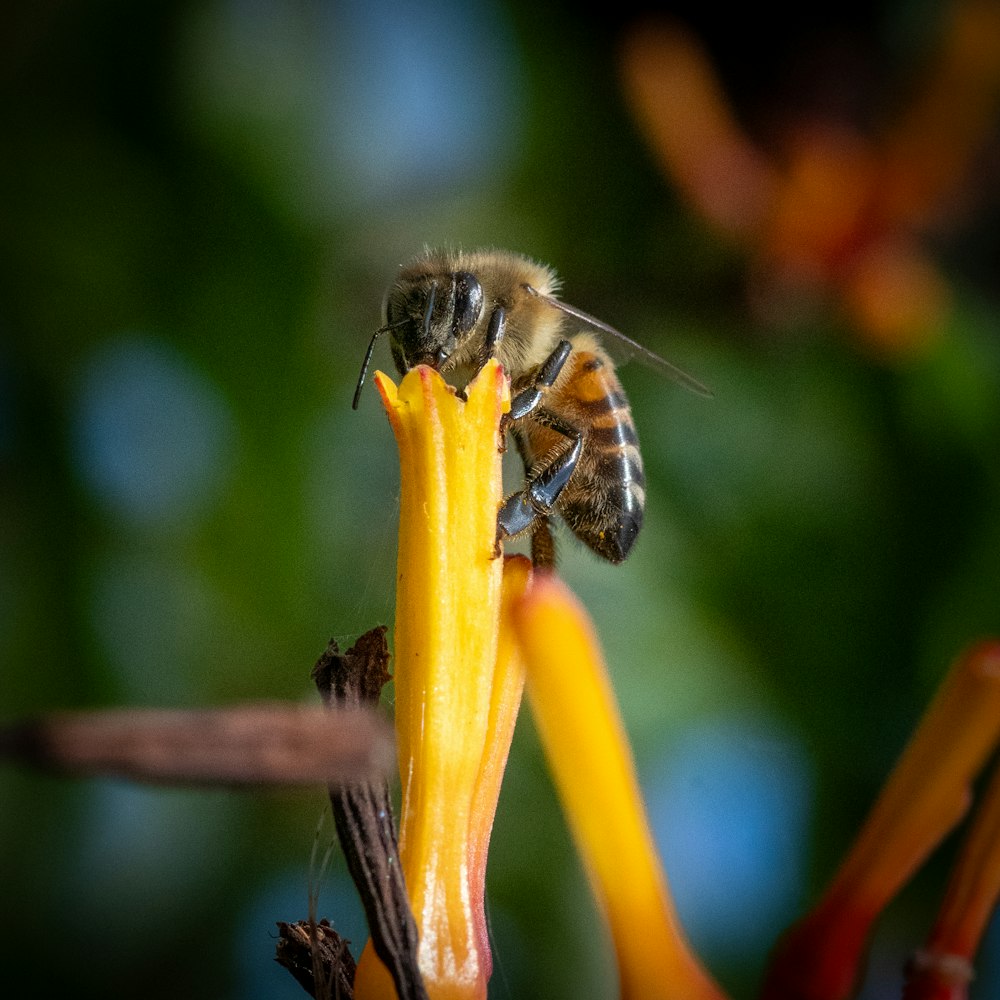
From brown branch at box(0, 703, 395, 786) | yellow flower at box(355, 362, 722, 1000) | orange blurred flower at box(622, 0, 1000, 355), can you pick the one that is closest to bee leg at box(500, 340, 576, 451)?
yellow flower at box(355, 362, 722, 1000)

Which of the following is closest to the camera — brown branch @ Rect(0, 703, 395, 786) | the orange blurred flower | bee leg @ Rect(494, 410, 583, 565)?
brown branch @ Rect(0, 703, 395, 786)

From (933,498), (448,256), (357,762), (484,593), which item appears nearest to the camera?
(357,762)

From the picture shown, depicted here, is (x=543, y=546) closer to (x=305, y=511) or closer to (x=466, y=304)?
(x=466, y=304)

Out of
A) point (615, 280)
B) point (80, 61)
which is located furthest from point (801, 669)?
point (80, 61)

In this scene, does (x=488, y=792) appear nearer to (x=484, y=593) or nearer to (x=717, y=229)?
(x=484, y=593)

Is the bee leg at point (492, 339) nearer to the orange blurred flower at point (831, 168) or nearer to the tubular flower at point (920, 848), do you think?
the tubular flower at point (920, 848)

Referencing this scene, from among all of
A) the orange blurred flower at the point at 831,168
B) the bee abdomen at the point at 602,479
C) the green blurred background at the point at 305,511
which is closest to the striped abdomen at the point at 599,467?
the bee abdomen at the point at 602,479

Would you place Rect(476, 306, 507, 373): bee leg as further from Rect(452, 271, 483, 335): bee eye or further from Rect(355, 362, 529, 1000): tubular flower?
Rect(355, 362, 529, 1000): tubular flower
